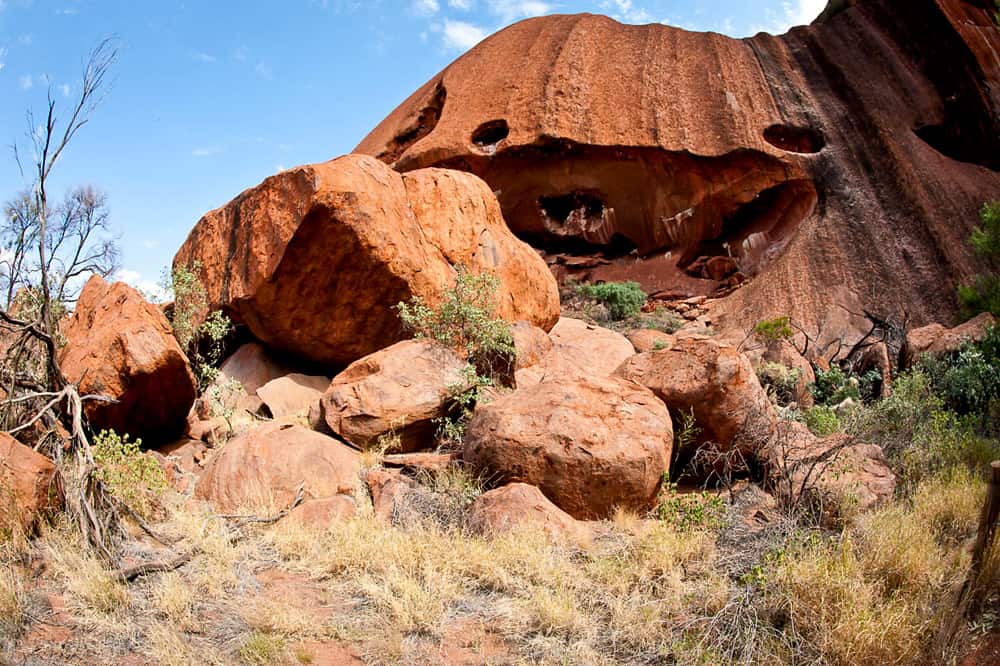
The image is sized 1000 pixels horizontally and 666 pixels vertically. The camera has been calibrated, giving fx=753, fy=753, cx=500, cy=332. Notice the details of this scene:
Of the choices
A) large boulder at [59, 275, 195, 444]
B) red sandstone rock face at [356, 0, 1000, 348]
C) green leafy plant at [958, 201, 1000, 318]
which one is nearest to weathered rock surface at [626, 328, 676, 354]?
red sandstone rock face at [356, 0, 1000, 348]

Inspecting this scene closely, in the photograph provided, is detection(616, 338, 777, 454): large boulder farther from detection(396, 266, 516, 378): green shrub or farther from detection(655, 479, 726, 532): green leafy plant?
detection(396, 266, 516, 378): green shrub

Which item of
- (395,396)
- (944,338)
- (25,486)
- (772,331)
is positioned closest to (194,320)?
(395,396)

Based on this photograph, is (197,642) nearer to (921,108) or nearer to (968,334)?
(968,334)

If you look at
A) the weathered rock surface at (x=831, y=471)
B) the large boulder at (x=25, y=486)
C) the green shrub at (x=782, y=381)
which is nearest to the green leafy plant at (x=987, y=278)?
the green shrub at (x=782, y=381)

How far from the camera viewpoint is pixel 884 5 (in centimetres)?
1606

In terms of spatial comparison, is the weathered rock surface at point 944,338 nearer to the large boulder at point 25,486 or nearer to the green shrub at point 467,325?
the green shrub at point 467,325

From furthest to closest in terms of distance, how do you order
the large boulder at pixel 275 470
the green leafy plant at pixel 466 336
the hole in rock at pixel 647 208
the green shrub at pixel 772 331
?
the hole in rock at pixel 647 208, the green shrub at pixel 772 331, the green leafy plant at pixel 466 336, the large boulder at pixel 275 470

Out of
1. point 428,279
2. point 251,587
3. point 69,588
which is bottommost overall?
point 251,587

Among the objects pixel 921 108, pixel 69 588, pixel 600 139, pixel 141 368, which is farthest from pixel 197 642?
pixel 921 108

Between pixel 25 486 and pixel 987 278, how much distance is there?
12.0 m

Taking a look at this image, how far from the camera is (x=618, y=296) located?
13953mm

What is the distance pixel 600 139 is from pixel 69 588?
11889 mm

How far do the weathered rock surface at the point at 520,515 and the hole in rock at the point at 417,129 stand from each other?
1208 cm

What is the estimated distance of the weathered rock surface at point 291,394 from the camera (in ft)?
24.8
